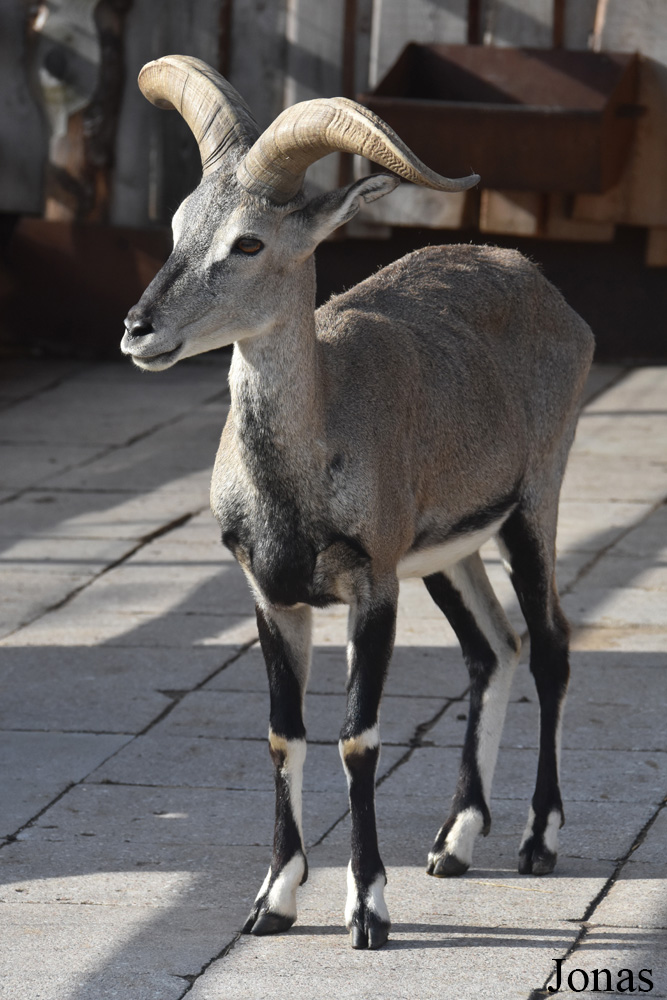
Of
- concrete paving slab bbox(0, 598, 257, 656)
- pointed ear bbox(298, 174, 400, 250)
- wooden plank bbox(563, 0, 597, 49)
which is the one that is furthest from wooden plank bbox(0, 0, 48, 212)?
pointed ear bbox(298, 174, 400, 250)

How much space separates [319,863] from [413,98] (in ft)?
28.4

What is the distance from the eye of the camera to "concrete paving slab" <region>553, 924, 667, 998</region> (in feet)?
12.8

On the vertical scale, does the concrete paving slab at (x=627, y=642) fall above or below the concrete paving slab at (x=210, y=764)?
below

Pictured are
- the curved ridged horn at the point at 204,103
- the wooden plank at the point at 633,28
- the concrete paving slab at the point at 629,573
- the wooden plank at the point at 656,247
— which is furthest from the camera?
the wooden plank at the point at 656,247

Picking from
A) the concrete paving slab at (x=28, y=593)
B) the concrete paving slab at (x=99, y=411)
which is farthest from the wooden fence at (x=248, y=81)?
the concrete paving slab at (x=28, y=593)

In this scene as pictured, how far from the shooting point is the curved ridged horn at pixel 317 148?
3.95 m

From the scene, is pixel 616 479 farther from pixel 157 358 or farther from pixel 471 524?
pixel 157 358

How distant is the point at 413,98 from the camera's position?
12.2m

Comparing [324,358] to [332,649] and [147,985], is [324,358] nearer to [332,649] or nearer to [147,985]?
[147,985]

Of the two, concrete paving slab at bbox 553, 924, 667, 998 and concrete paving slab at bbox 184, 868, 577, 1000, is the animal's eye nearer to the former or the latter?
concrete paving slab at bbox 184, 868, 577, 1000

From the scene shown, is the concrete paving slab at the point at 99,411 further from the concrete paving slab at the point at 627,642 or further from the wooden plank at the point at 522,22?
the concrete paving slab at the point at 627,642

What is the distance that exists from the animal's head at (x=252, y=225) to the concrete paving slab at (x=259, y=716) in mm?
2196

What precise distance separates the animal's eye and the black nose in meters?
0.37

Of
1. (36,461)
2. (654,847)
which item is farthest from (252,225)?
(36,461)
